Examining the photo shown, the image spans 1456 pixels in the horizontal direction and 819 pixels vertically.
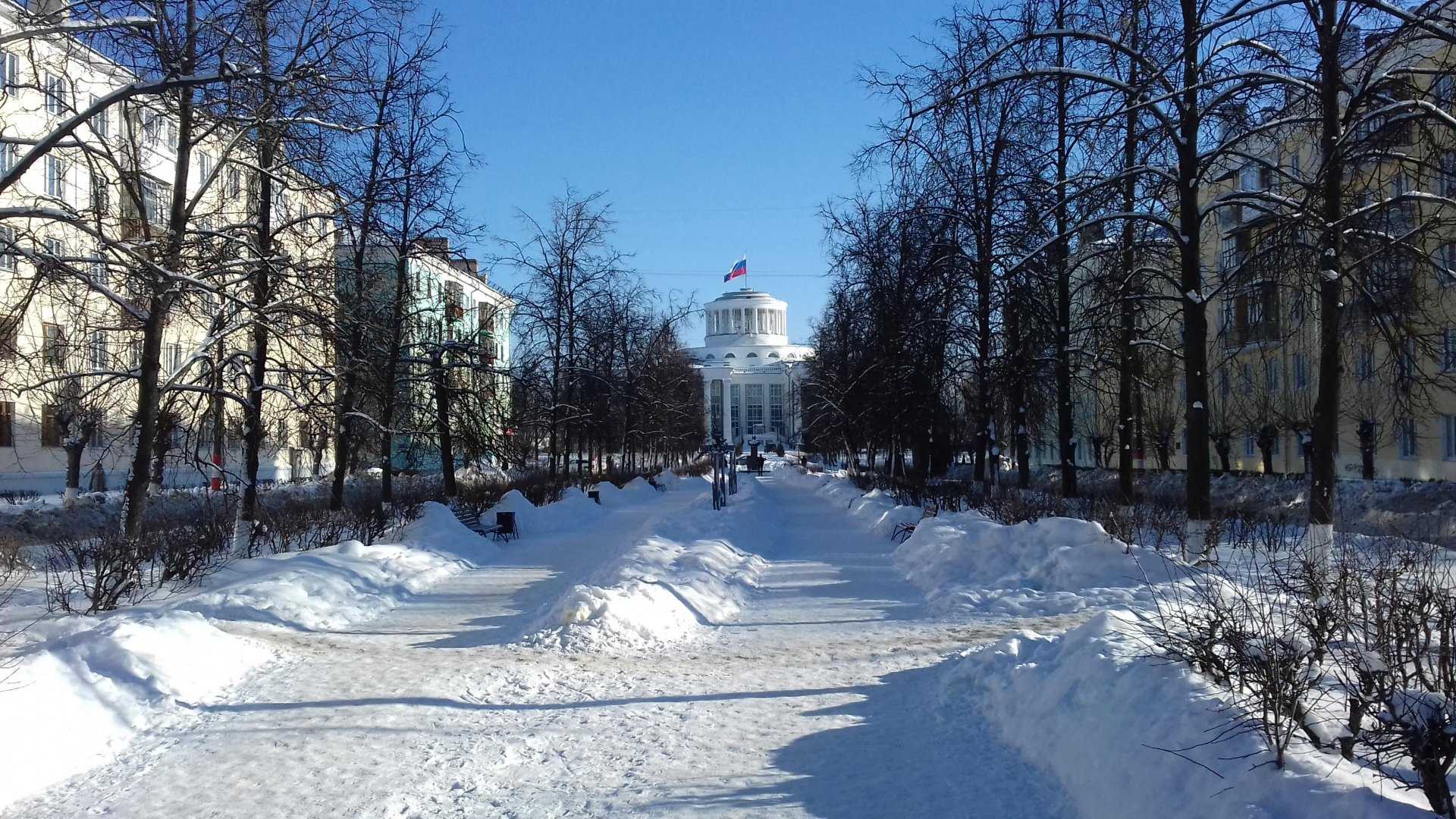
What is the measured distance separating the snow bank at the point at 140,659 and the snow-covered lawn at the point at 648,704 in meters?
0.03

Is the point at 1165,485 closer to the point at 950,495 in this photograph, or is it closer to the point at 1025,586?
the point at 950,495

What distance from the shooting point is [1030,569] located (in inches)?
503

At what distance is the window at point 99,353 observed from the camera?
1353cm

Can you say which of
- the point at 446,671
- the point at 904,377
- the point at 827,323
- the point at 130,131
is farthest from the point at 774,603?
the point at 827,323

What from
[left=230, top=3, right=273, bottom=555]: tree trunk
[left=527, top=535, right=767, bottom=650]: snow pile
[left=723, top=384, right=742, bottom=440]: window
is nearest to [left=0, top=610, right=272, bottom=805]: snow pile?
[left=527, top=535, right=767, bottom=650]: snow pile

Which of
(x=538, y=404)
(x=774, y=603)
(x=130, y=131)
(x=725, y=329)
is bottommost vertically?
(x=774, y=603)

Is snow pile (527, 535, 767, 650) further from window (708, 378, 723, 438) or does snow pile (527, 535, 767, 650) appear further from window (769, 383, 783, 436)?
window (769, 383, 783, 436)

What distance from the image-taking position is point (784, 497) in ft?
124

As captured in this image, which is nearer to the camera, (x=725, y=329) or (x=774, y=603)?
(x=774, y=603)

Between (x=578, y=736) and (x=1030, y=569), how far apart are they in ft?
25.1

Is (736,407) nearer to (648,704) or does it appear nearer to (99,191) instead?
(99,191)

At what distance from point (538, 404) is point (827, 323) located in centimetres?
1964

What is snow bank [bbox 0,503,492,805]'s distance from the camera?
19.7 feet

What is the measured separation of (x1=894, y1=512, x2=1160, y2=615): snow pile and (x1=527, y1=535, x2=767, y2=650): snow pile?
2505 mm
